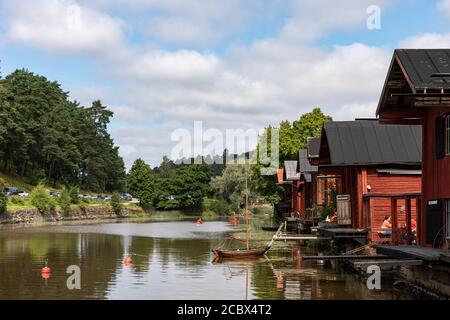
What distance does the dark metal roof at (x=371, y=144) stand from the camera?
108 ft

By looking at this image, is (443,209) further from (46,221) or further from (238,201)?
(238,201)

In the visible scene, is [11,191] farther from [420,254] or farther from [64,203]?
[420,254]

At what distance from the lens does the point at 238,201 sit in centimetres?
11331

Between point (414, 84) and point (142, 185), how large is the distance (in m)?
116

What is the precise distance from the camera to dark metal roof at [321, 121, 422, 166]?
1302 inches

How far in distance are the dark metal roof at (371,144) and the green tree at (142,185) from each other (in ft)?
321

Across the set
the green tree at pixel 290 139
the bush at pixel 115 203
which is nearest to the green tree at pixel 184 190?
the bush at pixel 115 203

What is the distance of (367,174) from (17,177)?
86.2 meters

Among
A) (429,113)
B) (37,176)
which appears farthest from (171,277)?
(37,176)

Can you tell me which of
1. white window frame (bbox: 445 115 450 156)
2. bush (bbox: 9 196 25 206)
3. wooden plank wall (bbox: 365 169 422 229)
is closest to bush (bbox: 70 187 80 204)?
bush (bbox: 9 196 25 206)

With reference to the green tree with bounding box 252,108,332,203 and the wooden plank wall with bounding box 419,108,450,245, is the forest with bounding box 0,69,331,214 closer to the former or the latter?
the green tree with bounding box 252,108,332,203

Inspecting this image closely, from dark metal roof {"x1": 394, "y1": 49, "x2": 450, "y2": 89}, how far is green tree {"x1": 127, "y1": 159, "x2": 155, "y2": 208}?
113091mm

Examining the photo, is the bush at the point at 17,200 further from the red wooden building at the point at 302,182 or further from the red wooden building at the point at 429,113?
the red wooden building at the point at 429,113
